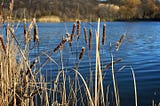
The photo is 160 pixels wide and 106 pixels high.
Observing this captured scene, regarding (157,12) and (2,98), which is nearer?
(2,98)

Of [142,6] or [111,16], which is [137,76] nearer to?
[111,16]

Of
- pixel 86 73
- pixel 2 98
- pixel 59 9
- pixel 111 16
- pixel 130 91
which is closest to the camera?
pixel 2 98

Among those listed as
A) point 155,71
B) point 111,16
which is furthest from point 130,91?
point 111,16

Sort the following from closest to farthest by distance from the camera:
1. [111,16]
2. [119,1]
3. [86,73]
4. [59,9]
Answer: [86,73] → [59,9] → [111,16] → [119,1]

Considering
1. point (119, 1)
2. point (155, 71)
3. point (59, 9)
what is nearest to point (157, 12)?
point (119, 1)

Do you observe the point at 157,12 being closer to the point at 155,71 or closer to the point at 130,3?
the point at 130,3

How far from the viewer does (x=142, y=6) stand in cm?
9250

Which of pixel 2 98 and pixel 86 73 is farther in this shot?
pixel 86 73

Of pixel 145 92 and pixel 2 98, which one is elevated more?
pixel 2 98

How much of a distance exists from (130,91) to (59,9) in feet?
190

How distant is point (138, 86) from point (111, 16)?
76.1m

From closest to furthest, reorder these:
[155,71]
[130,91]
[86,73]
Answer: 1. [130,91]
2. [86,73]
3. [155,71]

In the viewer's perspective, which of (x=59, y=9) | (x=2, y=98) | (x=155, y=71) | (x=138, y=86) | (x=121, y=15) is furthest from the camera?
(x=121, y=15)

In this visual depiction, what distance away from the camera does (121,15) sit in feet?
301
